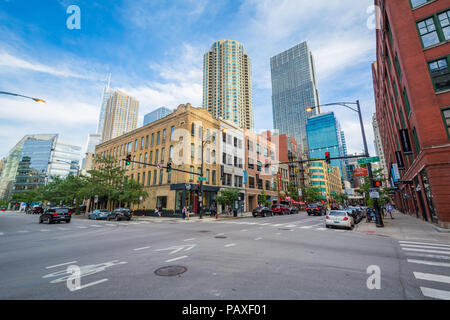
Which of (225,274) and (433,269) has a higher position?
(225,274)

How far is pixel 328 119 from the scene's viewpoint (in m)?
149

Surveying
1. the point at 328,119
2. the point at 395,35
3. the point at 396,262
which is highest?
the point at 328,119

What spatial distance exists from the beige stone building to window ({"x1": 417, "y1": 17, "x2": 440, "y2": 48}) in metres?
24.8

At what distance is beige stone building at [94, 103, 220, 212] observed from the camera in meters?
33.0

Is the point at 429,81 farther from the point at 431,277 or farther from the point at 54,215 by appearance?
the point at 54,215

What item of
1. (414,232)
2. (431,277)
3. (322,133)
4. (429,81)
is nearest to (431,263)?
(431,277)

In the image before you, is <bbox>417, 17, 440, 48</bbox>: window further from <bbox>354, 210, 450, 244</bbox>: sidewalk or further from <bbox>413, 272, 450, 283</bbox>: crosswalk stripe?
<bbox>413, 272, 450, 283</bbox>: crosswalk stripe

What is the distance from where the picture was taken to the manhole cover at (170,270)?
5153mm

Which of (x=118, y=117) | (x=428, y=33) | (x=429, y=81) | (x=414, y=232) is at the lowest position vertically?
(x=414, y=232)

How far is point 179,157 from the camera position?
33688mm

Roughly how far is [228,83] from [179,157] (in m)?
99.4
